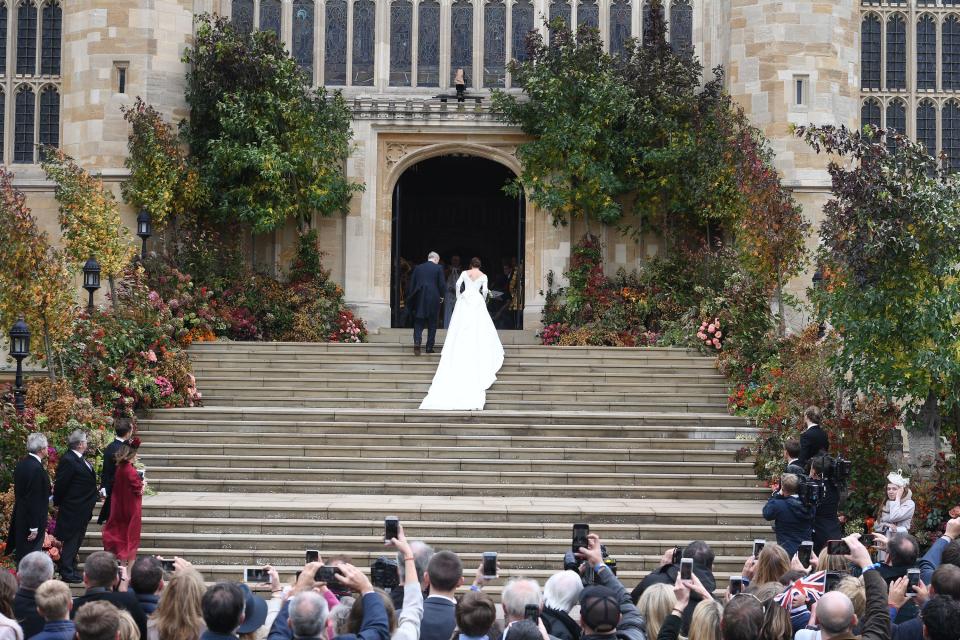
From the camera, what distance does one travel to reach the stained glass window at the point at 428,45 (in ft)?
82.5

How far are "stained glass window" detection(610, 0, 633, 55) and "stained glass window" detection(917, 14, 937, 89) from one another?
5.48 metres

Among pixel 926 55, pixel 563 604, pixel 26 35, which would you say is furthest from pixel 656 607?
pixel 26 35

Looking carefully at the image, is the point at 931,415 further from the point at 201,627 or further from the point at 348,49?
the point at 348,49

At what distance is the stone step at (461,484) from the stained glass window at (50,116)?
11.2m

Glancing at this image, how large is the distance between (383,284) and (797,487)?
13931mm

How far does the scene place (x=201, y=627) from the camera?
6469 millimetres

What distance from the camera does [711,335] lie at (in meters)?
20.6

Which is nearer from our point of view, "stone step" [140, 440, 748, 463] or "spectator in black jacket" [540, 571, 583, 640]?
"spectator in black jacket" [540, 571, 583, 640]

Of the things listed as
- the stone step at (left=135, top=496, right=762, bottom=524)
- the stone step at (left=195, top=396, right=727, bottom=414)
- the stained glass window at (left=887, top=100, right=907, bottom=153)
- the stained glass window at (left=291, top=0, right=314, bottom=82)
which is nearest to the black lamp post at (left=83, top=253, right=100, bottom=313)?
the stone step at (left=195, top=396, right=727, bottom=414)

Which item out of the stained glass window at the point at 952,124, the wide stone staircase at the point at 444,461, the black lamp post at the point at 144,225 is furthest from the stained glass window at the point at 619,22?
the black lamp post at the point at 144,225

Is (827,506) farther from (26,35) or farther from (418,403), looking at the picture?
(26,35)

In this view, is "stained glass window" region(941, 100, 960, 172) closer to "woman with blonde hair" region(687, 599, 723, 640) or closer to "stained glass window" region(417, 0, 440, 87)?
"stained glass window" region(417, 0, 440, 87)

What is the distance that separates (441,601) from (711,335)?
14.7 metres

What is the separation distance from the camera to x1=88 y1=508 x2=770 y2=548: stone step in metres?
13.9
